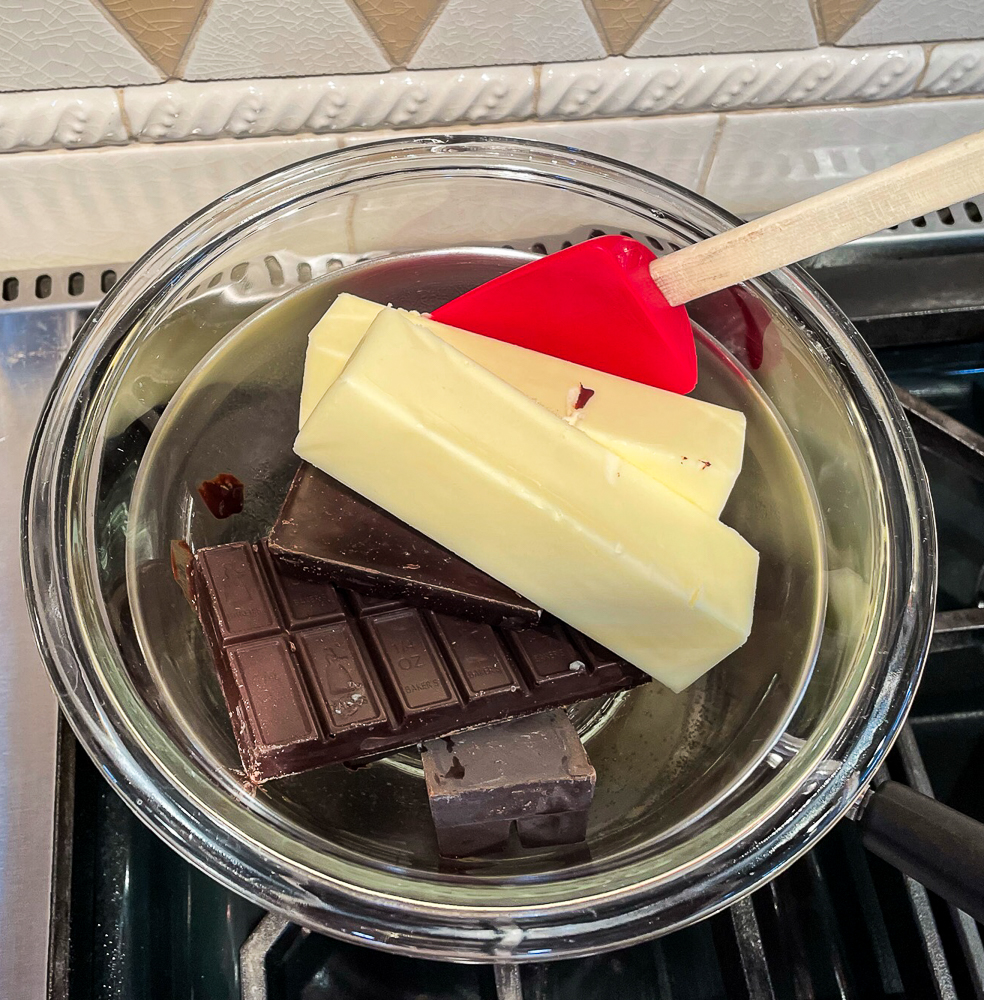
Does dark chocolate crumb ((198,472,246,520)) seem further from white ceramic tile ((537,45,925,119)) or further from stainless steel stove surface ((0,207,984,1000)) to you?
white ceramic tile ((537,45,925,119))

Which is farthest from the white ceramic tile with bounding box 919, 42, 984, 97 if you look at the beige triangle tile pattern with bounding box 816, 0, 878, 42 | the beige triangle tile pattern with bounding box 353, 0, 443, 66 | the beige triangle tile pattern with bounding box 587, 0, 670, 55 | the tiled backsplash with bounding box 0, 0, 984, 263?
the beige triangle tile pattern with bounding box 353, 0, 443, 66

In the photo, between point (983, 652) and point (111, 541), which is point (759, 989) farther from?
point (111, 541)

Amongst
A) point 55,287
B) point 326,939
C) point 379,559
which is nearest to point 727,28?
point 379,559

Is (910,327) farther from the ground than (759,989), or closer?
Result: farther from the ground

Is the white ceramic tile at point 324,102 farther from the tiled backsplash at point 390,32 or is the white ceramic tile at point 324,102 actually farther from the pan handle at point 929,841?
the pan handle at point 929,841

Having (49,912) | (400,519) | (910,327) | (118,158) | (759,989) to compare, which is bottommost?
(759,989)

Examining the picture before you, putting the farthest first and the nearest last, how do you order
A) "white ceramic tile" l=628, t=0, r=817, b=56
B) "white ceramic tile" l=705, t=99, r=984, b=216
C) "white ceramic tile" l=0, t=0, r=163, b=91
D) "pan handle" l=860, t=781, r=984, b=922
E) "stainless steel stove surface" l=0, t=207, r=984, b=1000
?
"white ceramic tile" l=705, t=99, r=984, b=216 < "white ceramic tile" l=628, t=0, r=817, b=56 < "white ceramic tile" l=0, t=0, r=163, b=91 < "stainless steel stove surface" l=0, t=207, r=984, b=1000 < "pan handle" l=860, t=781, r=984, b=922

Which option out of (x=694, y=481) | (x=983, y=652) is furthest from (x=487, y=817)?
(x=983, y=652)
